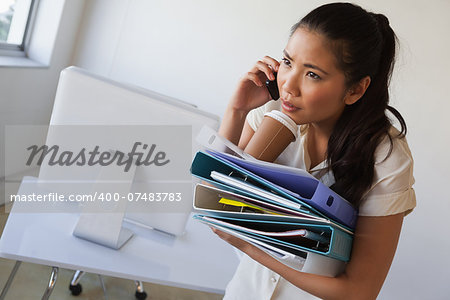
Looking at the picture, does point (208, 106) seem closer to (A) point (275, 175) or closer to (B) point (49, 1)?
(B) point (49, 1)

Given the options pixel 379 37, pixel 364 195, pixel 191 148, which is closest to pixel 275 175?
pixel 364 195

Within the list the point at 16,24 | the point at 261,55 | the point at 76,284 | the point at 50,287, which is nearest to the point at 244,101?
the point at 50,287

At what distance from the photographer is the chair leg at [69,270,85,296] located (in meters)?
2.43

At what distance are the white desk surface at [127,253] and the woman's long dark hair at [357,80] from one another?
553mm

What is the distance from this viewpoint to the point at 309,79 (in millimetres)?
983

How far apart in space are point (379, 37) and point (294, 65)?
0.19 meters

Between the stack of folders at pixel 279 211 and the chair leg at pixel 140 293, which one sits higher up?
the stack of folders at pixel 279 211

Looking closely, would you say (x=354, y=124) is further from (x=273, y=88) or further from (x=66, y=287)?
(x=66, y=287)

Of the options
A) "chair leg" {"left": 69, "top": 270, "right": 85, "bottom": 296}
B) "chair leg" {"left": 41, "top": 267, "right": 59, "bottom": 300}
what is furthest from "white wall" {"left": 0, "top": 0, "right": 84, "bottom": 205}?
"chair leg" {"left": 41, "top": 267, "right": 59, "bottom": 300}

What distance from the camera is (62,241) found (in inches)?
56.4

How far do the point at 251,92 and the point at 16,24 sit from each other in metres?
2.53

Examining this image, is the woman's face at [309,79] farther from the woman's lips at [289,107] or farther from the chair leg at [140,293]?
the chair leg at [140,293]

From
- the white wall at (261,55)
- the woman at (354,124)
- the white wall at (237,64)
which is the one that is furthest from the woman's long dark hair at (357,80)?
the white wall at (237,64)

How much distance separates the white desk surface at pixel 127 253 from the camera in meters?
1.35
